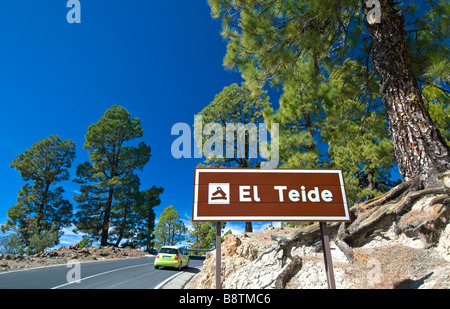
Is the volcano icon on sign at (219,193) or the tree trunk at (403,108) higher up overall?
the tree trunk at (403,108)

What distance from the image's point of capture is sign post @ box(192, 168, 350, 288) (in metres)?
3.03

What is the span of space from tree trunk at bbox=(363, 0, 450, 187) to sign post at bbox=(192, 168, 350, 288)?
8.63 feet

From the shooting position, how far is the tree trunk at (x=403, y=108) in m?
4.52

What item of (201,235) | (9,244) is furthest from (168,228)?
(9,244)

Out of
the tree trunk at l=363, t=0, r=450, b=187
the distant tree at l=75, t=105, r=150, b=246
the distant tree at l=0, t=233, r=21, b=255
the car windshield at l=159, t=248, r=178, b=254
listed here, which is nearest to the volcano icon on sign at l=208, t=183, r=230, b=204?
the tree trunk at l=363, t=0, r=450, b=187

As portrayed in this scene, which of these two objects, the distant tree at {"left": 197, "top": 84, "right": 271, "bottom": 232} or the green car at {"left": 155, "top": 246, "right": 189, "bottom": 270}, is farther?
the distant tree at {"left": 197, "top": 84, "right": 271, "bottom": 232}

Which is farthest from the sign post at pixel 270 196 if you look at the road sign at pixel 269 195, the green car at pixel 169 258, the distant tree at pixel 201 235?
the distant tree at pixel 201 235

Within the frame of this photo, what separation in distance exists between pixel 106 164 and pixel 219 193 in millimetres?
25380

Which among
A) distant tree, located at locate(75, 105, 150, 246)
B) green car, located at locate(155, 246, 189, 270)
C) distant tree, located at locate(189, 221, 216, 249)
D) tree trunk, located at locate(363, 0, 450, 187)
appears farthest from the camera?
distant tree, located at locate(189, 221, 216, 249)

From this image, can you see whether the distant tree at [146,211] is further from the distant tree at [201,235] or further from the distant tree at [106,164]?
the distant tree at [201,235]

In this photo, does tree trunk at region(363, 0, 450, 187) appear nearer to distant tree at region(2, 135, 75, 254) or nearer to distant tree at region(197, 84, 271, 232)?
distant tree at region(197, 84, 271, 232)

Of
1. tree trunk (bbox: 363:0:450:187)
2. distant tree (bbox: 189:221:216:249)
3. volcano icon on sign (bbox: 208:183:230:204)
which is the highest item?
tree trunk (bbox: 363:0:450:187)
